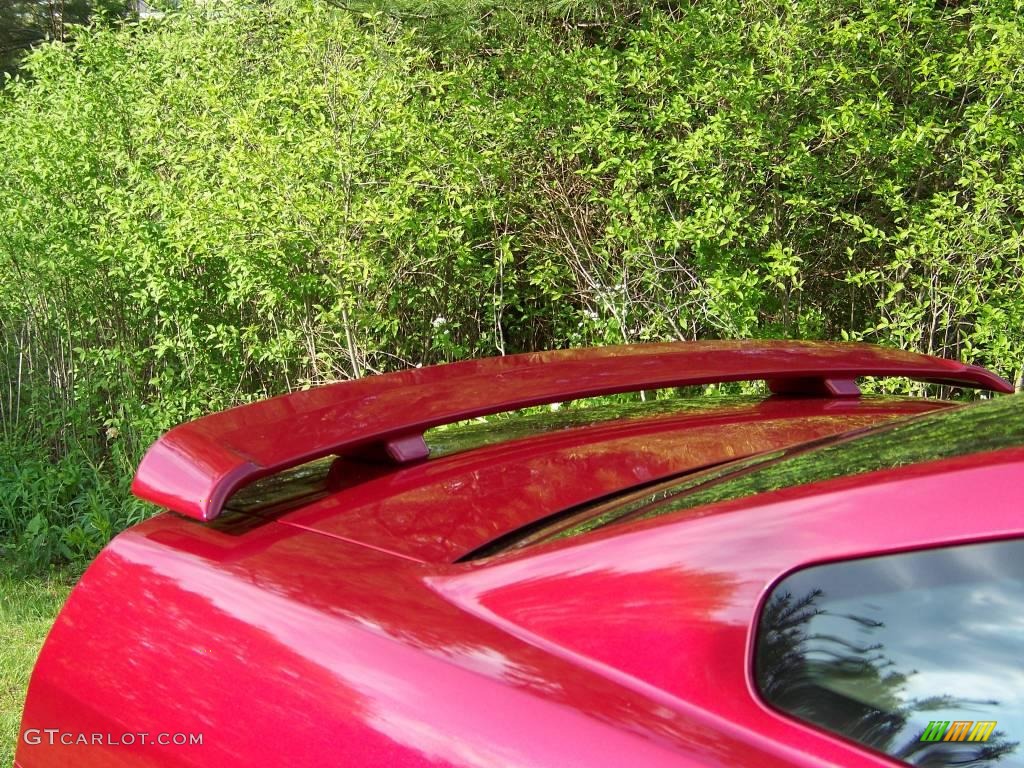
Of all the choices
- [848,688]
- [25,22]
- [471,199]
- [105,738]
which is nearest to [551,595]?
[848,688]

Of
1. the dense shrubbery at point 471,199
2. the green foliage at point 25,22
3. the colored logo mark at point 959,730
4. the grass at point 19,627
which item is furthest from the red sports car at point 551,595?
the green foliage at point 25,22

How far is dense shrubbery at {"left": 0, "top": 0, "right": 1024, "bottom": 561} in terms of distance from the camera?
543cm

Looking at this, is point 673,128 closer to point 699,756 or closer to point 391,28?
point 391,28

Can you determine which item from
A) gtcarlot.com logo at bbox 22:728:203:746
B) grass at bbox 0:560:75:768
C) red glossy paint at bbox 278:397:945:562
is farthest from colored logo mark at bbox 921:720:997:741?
grass at bbox 0:560:75:768

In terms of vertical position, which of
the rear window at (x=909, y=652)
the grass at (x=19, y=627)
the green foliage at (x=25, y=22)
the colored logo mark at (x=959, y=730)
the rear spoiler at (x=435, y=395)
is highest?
the green foliage at (x=25, y=22)

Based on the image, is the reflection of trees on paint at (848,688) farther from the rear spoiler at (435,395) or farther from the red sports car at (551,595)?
the rear spoiler at (435,395)

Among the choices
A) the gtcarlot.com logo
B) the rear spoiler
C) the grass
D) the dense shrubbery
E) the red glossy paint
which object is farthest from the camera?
the dense shrubbery

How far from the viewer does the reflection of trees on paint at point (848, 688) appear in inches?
43.9

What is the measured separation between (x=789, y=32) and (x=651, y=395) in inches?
72.7

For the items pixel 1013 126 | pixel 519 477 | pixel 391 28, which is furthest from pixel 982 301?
pixel 519 477

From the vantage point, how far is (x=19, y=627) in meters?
4.65

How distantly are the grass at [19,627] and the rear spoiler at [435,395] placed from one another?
2.17 m

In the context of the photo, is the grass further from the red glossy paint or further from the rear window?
the rear window

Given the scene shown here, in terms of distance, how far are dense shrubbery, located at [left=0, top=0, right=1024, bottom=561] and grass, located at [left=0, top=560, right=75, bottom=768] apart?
12.9 inches
